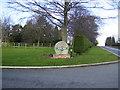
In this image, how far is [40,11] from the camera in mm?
14508

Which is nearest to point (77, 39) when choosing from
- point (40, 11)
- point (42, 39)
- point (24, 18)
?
point (40, 11)

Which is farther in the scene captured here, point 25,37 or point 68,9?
point 25,37

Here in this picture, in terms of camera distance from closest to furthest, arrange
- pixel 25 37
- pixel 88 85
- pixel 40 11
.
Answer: pixel 88 85
pixel 40 11
pixel 25 37

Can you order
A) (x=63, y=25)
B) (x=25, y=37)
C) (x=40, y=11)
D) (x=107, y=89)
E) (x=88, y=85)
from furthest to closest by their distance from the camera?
(x=25, y=37), (x=63, y=25), (x=40, y=11), (x=88, y=85), (x=107, y=89)

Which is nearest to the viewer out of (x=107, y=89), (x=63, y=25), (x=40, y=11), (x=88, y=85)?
(x=107, y=89)

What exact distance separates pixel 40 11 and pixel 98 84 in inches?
450

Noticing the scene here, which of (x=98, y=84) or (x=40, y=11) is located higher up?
(x=40, y=11)

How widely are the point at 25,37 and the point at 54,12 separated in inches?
1552

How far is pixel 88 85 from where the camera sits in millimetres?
4852

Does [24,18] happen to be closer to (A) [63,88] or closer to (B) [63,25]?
(B) [63,25]

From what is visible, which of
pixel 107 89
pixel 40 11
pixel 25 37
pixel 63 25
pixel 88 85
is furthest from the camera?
pixel 25 37

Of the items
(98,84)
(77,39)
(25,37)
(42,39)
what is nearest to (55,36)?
(42,39)

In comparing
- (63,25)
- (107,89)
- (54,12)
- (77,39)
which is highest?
(54,12)

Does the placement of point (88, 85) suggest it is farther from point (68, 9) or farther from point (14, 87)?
point (68, 9)
